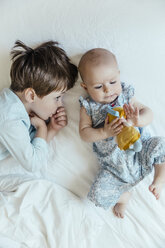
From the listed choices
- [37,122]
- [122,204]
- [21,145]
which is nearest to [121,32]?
[37,122]

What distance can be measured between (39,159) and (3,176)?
0.90ft

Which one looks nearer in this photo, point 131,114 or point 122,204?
point 131,114

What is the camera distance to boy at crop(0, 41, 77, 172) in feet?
3.96

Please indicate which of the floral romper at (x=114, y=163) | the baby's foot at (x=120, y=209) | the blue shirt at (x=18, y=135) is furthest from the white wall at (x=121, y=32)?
the baby's foot at (x=120, y=209)

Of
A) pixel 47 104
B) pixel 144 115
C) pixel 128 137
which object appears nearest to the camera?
pixel 128 137

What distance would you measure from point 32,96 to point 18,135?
190 mm

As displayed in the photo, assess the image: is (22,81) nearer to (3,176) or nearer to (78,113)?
(78,113)

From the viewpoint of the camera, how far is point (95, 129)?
3.92 feet

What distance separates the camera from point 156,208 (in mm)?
1268

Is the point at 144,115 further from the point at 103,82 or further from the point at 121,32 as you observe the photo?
the point at 121,32

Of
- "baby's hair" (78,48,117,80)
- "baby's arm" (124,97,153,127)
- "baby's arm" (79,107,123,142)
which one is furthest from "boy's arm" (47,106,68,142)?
"baby's arm" (124,97,153,127)

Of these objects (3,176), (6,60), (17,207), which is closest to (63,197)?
(17,207)

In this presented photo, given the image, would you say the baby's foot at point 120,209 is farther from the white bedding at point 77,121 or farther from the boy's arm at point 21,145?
the boy's arm at point 21,145

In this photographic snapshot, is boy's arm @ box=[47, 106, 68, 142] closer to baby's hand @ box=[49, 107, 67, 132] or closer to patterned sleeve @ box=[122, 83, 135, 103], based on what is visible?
baby's hand @ box=[49, 107, 67, 132]
